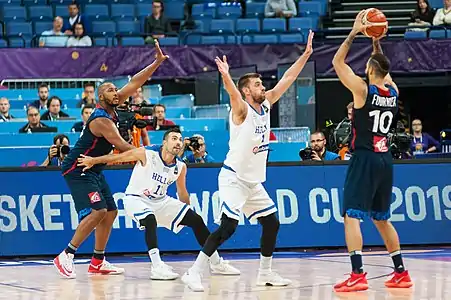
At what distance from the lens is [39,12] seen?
24328mm

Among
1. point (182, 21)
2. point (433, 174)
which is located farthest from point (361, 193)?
point (182, 21)

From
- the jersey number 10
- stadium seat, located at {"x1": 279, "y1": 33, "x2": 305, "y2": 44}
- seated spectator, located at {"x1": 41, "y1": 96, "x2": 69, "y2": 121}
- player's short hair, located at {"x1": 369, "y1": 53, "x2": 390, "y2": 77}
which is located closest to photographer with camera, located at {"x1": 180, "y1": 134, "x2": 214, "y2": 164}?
seated spectator, located at {"x1": 41, "y1": 96, "x2": 69, "y2": 121}

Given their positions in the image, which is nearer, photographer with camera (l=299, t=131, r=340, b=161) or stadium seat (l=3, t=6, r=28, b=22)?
photographer with camera (l=299, t=131, r=340, b=161)

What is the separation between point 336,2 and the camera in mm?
26219

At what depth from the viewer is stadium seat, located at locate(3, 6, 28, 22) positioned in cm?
2414

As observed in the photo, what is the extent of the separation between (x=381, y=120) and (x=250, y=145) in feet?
4.42

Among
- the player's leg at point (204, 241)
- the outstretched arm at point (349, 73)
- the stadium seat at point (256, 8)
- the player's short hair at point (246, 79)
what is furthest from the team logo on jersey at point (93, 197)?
the stadium seat at point (256, 8)

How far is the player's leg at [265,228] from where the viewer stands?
36.9ft

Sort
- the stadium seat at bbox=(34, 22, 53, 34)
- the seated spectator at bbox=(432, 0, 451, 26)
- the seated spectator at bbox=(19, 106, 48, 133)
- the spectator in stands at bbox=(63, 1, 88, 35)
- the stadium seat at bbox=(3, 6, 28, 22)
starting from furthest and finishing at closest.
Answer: the stadium seat at bbox=(3, 6, 28, 22) < the stadium seat at bbox=(34, 22, 53, 34) < the spectator in stands at bbox=(63, 1, 88, 35) < the seated spectator at bbox=(432, 0, 451, 26) < the seated spectator at bbox=(19, 106, 48, 133)

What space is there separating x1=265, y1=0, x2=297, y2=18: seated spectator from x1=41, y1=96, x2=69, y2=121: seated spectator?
22.8 ft

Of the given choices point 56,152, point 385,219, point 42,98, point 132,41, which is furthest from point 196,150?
point 132,41

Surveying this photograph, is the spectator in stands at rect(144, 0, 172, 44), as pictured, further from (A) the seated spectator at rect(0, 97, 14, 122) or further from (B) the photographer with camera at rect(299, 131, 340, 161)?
(B) the photographer with camera at rect(299, 131, 340, 161)

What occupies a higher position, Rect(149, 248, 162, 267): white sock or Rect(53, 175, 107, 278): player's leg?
Rect(53, 175, 107, 278): player's leg

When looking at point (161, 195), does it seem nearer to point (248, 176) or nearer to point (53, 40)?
point (248, 176)
